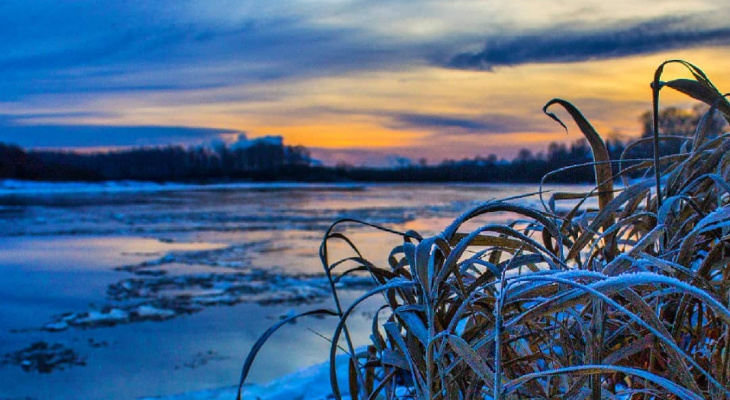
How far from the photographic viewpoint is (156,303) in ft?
21.5

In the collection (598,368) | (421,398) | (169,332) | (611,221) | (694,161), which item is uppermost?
(694,161)

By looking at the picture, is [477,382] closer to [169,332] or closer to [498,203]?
[498,203]

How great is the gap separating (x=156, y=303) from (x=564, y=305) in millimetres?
6304

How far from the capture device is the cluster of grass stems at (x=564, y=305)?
30.5 inches

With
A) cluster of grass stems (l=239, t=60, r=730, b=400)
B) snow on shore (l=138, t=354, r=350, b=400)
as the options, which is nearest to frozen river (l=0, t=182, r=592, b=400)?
snow on shore (l=138, t=354, r=350, b=400)

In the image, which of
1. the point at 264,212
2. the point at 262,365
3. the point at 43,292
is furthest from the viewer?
the point at 264,212

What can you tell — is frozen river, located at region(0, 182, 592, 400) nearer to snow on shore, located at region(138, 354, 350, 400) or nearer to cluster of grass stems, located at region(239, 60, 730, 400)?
snow on shore, located at region(138, 354, 350, 400)

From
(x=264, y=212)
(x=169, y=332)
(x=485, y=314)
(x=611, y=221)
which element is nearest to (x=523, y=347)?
(x=485, y=314)

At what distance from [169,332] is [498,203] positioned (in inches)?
197

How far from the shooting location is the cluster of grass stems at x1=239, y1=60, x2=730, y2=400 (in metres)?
0.77

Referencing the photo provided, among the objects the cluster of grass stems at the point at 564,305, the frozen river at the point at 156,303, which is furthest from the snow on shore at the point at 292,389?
the cluster of grass stems at the point at 564,305

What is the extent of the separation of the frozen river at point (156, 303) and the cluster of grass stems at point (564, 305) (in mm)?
3228

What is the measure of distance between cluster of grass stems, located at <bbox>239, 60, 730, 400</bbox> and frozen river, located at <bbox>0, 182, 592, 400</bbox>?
10.6 feet

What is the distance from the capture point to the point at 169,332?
214 inches
